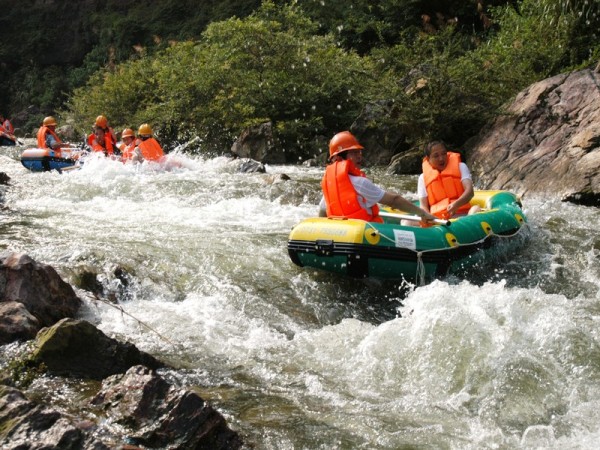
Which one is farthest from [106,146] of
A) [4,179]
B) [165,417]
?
[165,417]

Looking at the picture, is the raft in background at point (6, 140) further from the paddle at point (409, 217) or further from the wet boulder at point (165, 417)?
the wet boulder at point (165, 417)

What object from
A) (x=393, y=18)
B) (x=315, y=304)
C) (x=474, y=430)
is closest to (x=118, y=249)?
(x=315, y=304)

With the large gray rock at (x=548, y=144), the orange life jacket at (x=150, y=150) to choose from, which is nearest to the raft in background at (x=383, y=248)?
the large gray rock at (x=548, y=144)

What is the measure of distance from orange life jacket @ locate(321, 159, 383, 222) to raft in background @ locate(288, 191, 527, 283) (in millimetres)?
232

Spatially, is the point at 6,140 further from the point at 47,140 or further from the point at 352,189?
the point at 352,189

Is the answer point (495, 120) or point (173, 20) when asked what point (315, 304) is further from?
point (173, 20)

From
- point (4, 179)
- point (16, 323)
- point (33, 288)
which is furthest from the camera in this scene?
point (4, 179)

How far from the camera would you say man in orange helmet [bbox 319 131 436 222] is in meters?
6.29

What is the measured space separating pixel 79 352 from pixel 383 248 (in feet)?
9.08

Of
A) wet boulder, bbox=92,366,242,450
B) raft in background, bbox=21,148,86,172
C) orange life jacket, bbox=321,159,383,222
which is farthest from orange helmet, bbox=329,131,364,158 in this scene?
raft in background, bbox=21,148,86,172

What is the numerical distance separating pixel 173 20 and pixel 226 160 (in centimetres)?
1588

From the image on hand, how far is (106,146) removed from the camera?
534 inches

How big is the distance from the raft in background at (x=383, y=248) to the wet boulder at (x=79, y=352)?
2.33 m

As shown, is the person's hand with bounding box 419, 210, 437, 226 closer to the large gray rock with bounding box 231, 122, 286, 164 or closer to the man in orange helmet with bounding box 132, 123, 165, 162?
the man in orange helmet with bounding box 132, 123, 165, 162
